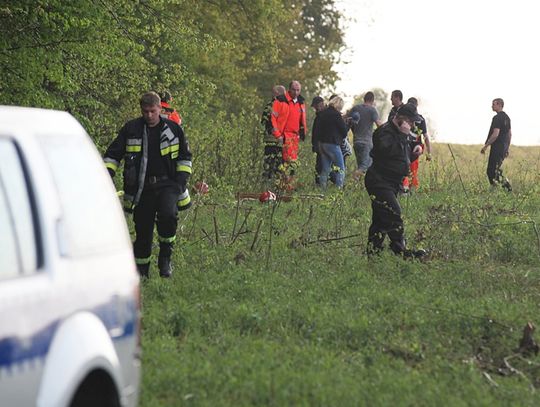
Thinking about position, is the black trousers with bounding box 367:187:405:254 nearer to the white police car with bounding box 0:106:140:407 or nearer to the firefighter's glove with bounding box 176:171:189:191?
the firefighter's glove with bounding box 176:171:189:191

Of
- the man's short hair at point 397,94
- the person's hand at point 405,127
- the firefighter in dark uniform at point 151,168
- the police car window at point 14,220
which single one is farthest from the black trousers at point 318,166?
the police car window at point 14,220

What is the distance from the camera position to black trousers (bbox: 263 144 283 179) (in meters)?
24.0

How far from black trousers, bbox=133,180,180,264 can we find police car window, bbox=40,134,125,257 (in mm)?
6849

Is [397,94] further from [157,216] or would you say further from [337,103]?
[157,216]

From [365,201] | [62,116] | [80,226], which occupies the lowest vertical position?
[365,201]

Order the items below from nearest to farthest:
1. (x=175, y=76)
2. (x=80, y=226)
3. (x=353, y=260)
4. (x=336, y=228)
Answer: (x=80, y=226) < (x=353, y=260) < (x=336, y=228) < (x=175, y=76)

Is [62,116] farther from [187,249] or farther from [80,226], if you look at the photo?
[187,249]

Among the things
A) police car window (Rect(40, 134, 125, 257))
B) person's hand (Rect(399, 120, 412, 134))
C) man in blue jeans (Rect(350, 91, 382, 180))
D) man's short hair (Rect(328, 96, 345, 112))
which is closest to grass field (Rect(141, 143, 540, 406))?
person's hand (Rect(399, 120, 412, 134))

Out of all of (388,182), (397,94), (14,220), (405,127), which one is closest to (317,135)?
(397,94)

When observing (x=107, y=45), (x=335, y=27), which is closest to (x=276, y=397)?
(x=107, y=45)

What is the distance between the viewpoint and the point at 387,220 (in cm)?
1527

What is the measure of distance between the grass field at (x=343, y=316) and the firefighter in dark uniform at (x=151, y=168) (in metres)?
0.53

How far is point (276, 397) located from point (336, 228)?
838 cm

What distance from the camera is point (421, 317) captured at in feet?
37.2
